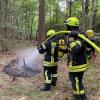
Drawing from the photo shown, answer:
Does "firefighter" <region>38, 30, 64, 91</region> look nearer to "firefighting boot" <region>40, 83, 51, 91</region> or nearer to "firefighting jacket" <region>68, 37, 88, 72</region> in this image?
"firefighting boot" <region>40, 83, 51, 91</region>

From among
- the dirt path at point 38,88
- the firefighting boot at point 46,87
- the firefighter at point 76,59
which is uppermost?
the firefighter at point 76,59

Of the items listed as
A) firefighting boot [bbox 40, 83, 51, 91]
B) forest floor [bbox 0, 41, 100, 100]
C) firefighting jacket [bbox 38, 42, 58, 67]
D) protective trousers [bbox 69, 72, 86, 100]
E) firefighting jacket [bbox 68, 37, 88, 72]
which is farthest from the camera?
firefighting boot [bbox 40, 83, 51, 91]

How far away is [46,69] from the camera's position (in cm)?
888

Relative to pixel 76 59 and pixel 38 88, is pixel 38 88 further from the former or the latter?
pixel 76 59

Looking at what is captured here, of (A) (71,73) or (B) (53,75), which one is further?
(B) (53,75)

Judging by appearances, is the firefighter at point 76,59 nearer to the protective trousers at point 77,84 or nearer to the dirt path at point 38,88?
the protective trousers at point 77,84

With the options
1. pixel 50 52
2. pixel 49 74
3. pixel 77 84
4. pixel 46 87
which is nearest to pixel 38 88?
pixel 46 87

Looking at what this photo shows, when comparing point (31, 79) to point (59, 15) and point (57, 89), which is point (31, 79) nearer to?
point (57, 89)

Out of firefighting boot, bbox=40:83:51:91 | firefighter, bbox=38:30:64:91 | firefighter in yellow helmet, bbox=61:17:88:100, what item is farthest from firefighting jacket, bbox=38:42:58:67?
firefighter in yellow helmet, bbox=61:17:88:100

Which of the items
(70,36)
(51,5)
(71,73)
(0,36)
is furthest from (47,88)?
(51,5)

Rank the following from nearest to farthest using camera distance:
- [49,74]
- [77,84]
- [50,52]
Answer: [77,84] < [50,52] < [49,74]

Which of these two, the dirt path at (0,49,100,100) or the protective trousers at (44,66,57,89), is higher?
the protective trousers at (44,66,57,89)

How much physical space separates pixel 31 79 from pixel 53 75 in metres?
1.27

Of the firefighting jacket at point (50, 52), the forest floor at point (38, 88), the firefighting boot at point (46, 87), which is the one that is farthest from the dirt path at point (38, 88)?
the firefighting jacket at point (50, 52)
